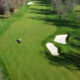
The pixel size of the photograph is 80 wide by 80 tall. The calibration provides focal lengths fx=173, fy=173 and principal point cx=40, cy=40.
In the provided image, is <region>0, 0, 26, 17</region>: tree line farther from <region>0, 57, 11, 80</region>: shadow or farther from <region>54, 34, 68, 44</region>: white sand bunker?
<region>0, 57, 11, 80</region>: shadow

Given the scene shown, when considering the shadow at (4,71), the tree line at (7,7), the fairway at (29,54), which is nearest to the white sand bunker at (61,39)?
the fairway at (29,54)

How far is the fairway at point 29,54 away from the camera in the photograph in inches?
1043

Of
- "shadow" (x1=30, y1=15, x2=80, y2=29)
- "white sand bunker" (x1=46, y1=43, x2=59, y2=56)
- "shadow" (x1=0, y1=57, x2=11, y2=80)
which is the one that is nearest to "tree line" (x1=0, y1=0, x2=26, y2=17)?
"shadow" (x1=30, y1=15, x2=80, y2=29)

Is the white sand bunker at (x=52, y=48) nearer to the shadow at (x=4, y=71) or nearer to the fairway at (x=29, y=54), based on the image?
the fairway at (x=29, y=54)

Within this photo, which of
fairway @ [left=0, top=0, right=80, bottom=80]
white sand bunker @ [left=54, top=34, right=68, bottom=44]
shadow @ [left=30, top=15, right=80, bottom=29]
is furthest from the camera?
shadow @ [left=30, top=15, right=80, bottom=29]

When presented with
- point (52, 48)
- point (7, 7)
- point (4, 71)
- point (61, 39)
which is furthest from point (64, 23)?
point (4, 71)

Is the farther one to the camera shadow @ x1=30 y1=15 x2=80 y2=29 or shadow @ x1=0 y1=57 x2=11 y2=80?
shadow @ x1=30 y1=15 x2=80 y2=29

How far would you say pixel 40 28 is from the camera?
49.8 meters

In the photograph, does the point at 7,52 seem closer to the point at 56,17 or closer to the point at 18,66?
the point at 18,66

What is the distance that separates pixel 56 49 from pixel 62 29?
13851mm

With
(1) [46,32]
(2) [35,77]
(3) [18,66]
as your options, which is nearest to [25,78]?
(2) [35,77]

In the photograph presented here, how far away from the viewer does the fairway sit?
26.5 m

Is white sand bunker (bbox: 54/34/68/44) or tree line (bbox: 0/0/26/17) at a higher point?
tree line (bbox: 0/0/26/17)

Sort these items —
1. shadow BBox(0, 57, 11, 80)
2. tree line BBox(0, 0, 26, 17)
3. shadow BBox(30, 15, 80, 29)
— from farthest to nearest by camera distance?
tree line BBox(0, 0, 26, 17) < shadow BBox(30, 15, 80, 29) < shadow BBox(0, 57, 11, 80)
